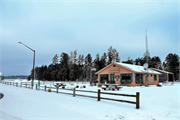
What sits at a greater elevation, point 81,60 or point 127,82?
point 81,60

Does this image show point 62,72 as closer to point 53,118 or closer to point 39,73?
point 39,73

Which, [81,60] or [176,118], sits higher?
[81,60]

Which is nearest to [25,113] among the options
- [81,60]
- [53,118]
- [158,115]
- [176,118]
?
[53,118]

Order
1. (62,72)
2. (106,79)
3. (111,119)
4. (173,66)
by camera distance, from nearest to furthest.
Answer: (111,119) < (106,79) < (173,66) < (62,72)

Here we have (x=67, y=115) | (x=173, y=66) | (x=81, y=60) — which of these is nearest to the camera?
(x=67, y=115)

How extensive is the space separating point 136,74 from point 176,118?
21.5 m

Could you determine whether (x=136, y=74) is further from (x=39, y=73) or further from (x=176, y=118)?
(x=39, y=73)

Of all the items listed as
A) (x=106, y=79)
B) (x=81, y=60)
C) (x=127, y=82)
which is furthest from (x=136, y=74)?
(x=81, y=60)

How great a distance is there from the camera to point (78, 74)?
6606 cm

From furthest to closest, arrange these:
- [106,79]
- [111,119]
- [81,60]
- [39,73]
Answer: [39,73] → [81,60] → [106,79] → [111,119]

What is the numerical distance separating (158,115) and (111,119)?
2.50 metres

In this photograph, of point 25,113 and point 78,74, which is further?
point 78,74

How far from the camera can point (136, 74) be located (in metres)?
27.6

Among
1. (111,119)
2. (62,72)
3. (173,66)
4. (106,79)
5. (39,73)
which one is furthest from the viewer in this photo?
(39,73)
